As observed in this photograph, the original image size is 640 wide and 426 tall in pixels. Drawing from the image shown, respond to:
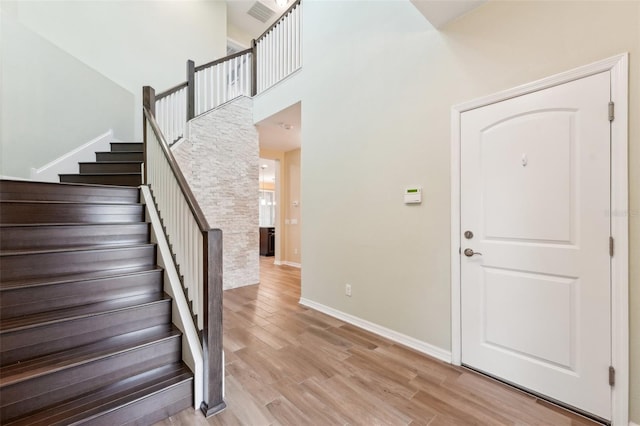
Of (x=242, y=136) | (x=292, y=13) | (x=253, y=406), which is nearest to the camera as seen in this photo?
(x=253, y=406)

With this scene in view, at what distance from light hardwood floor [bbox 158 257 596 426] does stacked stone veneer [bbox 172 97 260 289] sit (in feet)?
6.25

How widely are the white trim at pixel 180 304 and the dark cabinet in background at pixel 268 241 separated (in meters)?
5.69

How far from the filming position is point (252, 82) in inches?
189

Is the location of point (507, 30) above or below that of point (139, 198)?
above

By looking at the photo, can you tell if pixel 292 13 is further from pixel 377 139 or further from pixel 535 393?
pixel 535 393

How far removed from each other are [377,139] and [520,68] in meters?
1.26

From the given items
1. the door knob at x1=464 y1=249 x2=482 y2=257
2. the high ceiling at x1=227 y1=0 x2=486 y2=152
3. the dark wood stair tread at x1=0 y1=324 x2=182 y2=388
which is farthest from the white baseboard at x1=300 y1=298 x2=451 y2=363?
the high ceiling at x1=227 y1=0 x2=486 y2=152

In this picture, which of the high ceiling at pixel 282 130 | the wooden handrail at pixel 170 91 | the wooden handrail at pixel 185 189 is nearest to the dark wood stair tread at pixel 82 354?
the wooden handrail at pixel 185 189

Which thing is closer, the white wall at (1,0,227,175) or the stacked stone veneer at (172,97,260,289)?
the white wall at (1,0,227,175)

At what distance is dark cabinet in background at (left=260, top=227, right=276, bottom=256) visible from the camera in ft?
27.6

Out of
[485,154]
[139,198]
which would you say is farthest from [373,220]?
[139,198]

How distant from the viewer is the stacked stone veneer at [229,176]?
13.7 feet

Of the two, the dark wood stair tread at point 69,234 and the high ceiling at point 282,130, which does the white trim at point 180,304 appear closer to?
the dark wood stair tread at point 69,234

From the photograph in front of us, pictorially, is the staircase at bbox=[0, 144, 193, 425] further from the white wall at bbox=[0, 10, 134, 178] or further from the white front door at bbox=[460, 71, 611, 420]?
the white front door at bbox=[460, 71, 611, 420]
